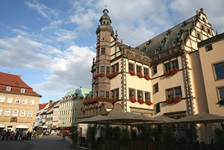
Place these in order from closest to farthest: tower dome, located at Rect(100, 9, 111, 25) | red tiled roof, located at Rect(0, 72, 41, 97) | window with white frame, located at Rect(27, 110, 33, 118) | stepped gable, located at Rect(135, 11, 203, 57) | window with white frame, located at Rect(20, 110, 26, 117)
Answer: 1. stepped gable, located at Rect(135, 11, 203, 57)
2. tower dome, located at Rect(100, 9, 111, 25)
3. red tiled roof, located at Rect(0, 72, 41, 97)
4. window with white frame, located at Rect(20, 110, 26, 117)
5. window with white frame, located at Rect(27, 110, 33, 118)

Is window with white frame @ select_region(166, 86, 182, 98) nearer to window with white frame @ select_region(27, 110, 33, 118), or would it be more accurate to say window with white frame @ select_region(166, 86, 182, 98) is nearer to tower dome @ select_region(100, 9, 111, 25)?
tower dome @ select_region(100, 9, 111, 25)

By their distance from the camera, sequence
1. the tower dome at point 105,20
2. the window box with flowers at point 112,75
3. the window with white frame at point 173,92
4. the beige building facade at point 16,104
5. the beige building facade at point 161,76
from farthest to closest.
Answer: the beige building facade at point 16,104 < the tower dome at point 105,20 < the window box with flowers at point 112,75 < the window with white frame at point 173,92 < the beige building facade at point 161,76

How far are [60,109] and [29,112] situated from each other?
88.1 feet

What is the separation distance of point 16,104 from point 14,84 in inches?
196

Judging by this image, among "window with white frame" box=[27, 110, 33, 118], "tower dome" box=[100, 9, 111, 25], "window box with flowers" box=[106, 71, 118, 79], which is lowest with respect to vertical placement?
"window with white frame" box=[27, 110, 33, 118]

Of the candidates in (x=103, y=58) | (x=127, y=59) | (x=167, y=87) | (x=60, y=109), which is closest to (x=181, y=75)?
(x=167, y=87)

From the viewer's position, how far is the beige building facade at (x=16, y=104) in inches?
1671

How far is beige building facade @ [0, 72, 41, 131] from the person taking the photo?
42438 mm

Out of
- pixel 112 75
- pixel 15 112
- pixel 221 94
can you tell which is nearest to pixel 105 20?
pixel 112 75

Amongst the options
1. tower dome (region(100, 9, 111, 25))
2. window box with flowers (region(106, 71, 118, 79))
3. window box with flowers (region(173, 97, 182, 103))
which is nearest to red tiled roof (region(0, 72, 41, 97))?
window box with flowers (region(106, 71, 118, 79))

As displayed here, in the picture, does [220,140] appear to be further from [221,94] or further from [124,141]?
[221,94]

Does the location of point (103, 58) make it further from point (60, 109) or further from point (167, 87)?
point (60, 109)

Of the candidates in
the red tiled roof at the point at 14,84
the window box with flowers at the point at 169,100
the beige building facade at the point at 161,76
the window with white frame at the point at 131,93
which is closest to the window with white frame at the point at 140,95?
the beige building facade at the point at 161,76

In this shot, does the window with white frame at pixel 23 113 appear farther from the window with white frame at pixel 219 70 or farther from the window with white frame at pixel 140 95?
the window with white frame at pixel 219 70
